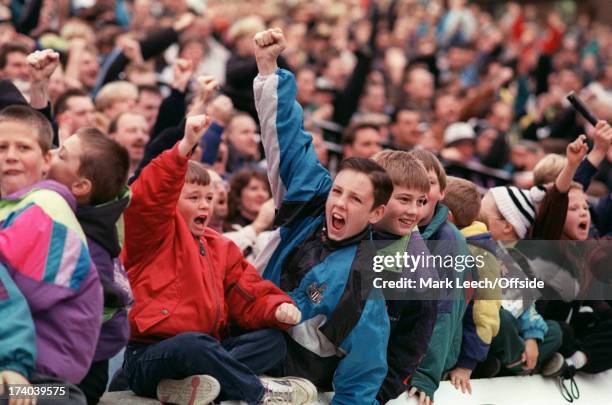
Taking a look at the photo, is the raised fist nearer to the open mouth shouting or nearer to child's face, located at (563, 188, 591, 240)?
the open mouth shouting

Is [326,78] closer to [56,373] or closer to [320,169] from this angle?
[320,169]

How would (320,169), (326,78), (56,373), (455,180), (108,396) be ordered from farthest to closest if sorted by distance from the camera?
(326,78) → (455,180) → (320,169) → (108,396) → (56,373)

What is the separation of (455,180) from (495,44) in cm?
1178

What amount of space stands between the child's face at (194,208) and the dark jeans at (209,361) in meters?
0.56

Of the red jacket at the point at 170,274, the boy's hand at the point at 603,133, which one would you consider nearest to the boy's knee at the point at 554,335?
the boy's hand at the point at 603,133

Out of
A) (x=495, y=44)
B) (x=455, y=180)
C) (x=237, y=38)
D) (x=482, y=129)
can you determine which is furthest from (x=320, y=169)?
(x=495, y=44)

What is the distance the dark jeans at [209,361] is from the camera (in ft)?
15.2

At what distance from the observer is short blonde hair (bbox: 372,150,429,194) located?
5312mm

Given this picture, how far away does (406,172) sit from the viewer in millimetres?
5332

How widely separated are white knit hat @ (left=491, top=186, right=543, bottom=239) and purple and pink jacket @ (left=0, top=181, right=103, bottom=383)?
10.4ft

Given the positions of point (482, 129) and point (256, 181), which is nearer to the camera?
point (256, 181)

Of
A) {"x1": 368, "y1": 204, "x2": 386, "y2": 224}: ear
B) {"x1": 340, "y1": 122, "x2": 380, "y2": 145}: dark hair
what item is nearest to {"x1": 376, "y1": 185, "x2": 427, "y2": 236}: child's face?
{"x1": 368, "y1": 204, "x2": 386, "y2": 224}: ear

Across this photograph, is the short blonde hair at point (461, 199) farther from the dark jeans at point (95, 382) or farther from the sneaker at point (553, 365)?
the dark jeans at point (95, 382)

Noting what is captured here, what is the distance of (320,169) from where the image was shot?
17.3ft
